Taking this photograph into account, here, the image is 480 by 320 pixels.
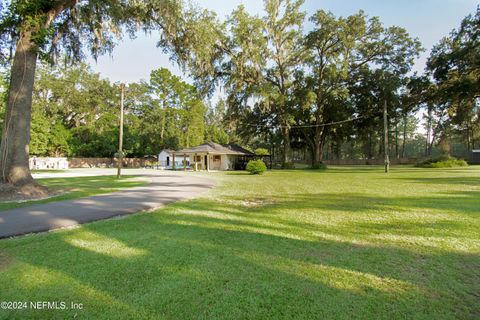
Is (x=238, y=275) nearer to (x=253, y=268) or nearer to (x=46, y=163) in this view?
(x=253, y=268)

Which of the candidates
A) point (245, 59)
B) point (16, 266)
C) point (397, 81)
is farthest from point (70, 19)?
point (397, 81)

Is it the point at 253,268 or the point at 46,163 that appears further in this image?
the point at 46,163

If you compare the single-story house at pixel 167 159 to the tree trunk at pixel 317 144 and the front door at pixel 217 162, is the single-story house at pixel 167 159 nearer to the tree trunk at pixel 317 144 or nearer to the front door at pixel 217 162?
the front door at pixel 217 162

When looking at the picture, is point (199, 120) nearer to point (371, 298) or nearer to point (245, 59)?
point (245, 59)

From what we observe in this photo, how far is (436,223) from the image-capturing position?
15.3 feet

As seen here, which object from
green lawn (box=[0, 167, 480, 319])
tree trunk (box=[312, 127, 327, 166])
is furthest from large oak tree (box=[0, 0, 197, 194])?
tree trunk (box=[312, 127, 327, 166])

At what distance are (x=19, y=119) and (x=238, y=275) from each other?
9.91m

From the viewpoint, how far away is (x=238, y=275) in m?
2.64

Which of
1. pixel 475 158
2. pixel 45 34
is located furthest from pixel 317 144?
pixel 45 34

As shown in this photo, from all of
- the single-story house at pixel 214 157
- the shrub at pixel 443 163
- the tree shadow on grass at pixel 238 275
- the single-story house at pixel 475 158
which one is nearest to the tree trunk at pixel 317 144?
the single-story house at pixel 214 157

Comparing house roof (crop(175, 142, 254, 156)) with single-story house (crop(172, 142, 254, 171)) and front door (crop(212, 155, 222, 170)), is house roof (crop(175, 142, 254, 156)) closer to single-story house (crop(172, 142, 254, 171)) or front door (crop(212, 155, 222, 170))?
single-story house (crop(172, 142, 254, 171))

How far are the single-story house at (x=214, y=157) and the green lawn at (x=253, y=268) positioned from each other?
73.4ft

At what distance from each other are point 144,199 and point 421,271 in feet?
22.7

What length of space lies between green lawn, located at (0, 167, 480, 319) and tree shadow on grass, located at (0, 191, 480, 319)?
1 cm
